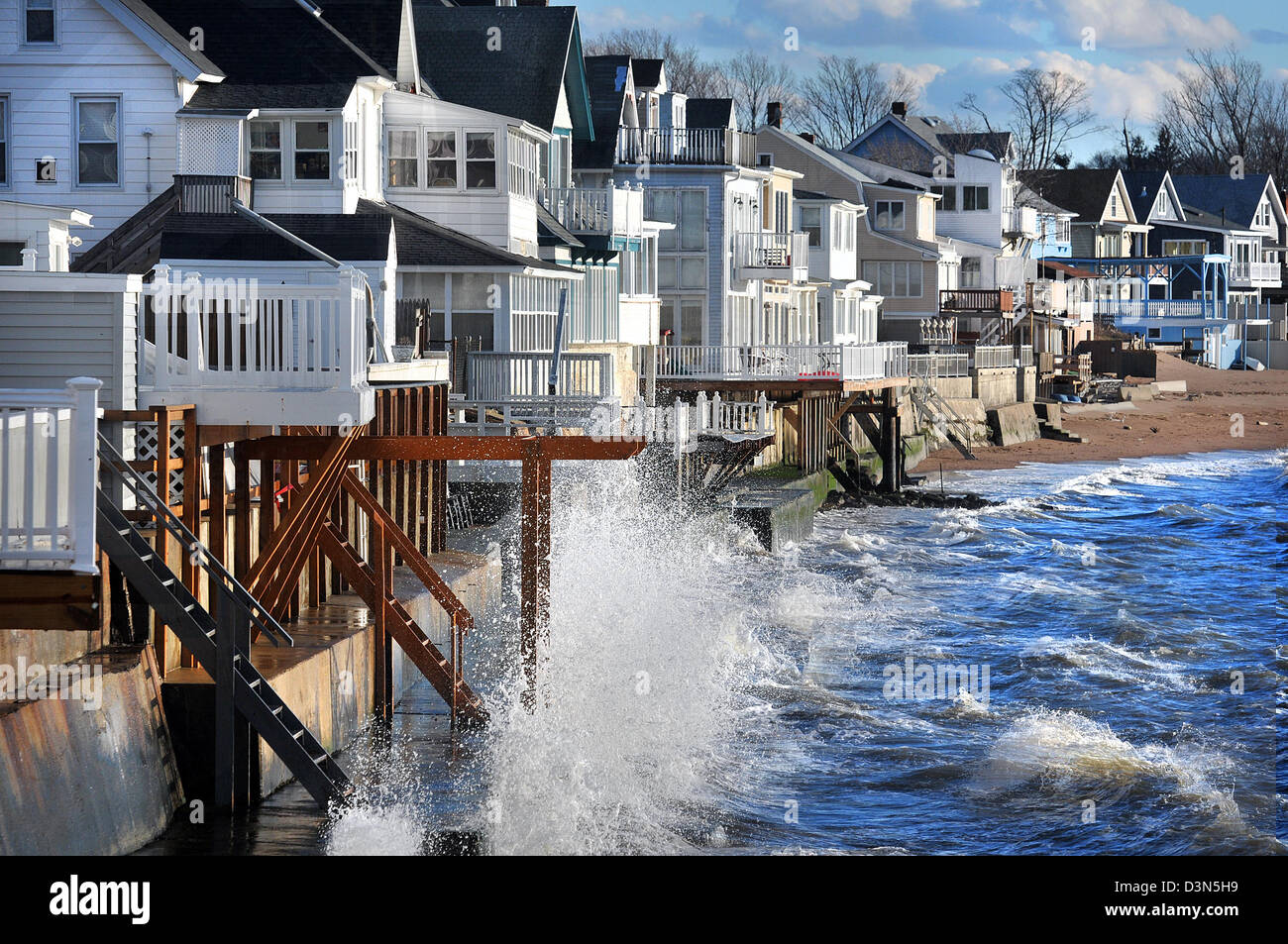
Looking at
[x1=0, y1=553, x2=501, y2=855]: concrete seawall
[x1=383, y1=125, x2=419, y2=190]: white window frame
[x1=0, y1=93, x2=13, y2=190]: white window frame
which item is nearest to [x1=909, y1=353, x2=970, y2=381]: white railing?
[x1=383, y1=125, x2=419, y2=190]: white window frame

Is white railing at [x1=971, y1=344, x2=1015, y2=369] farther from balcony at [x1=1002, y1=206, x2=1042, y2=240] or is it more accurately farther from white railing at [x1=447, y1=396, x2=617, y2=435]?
white railing at [x1=447, y1=396, x2=617, y2=435]

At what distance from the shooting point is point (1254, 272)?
112m

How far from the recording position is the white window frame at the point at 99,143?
2720 centimetres

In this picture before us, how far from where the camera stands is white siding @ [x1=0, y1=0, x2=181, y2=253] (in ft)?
88.6

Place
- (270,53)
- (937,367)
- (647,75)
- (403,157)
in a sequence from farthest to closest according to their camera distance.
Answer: (937,367)
(647,75)
(403,157)
(270,53)

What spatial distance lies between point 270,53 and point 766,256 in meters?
23.3

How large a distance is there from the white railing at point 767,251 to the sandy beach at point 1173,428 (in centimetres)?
920

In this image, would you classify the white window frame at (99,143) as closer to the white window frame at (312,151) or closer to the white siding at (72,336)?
the white window frame at (312,151)

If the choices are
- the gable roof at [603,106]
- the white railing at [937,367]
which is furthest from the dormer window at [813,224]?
the gable roof at [603,106]

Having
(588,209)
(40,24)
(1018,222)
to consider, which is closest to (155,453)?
(40,24)

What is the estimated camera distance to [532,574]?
1808 cm

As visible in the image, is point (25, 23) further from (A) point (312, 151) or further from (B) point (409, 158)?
(B) point (409, 158)
